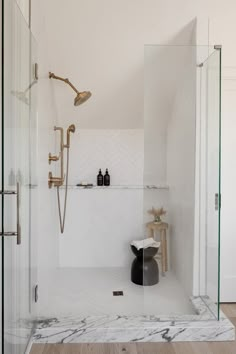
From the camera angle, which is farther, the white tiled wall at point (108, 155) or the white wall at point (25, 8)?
the white tiled wall at point (108, 155)

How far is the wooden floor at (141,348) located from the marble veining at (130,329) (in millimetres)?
36

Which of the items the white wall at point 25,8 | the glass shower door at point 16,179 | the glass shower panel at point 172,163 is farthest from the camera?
the glass shower panel at point 172,163

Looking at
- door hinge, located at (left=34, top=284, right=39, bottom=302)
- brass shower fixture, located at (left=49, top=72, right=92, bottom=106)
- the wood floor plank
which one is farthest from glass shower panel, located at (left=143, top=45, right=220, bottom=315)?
door hinge, located at (left=34, top=284, right=39, bottom=302)

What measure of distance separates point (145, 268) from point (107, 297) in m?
0.40

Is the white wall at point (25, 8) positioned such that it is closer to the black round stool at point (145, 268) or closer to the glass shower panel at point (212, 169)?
the glass shower panel at point (212, 169)

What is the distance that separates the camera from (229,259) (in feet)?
9.15

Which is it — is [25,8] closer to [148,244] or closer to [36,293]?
[36,293]

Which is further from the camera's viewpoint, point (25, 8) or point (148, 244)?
point (148, 244)

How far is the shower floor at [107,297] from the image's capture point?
2.35 meters

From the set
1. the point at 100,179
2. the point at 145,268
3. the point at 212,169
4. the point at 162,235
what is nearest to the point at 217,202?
the point at 212,169

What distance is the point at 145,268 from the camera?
2.66 meters

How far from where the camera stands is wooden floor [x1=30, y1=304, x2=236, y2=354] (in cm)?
197

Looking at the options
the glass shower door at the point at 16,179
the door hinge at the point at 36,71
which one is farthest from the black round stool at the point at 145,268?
the door hinge at the point at 36,71

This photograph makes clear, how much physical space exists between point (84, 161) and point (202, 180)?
4.75 feet
